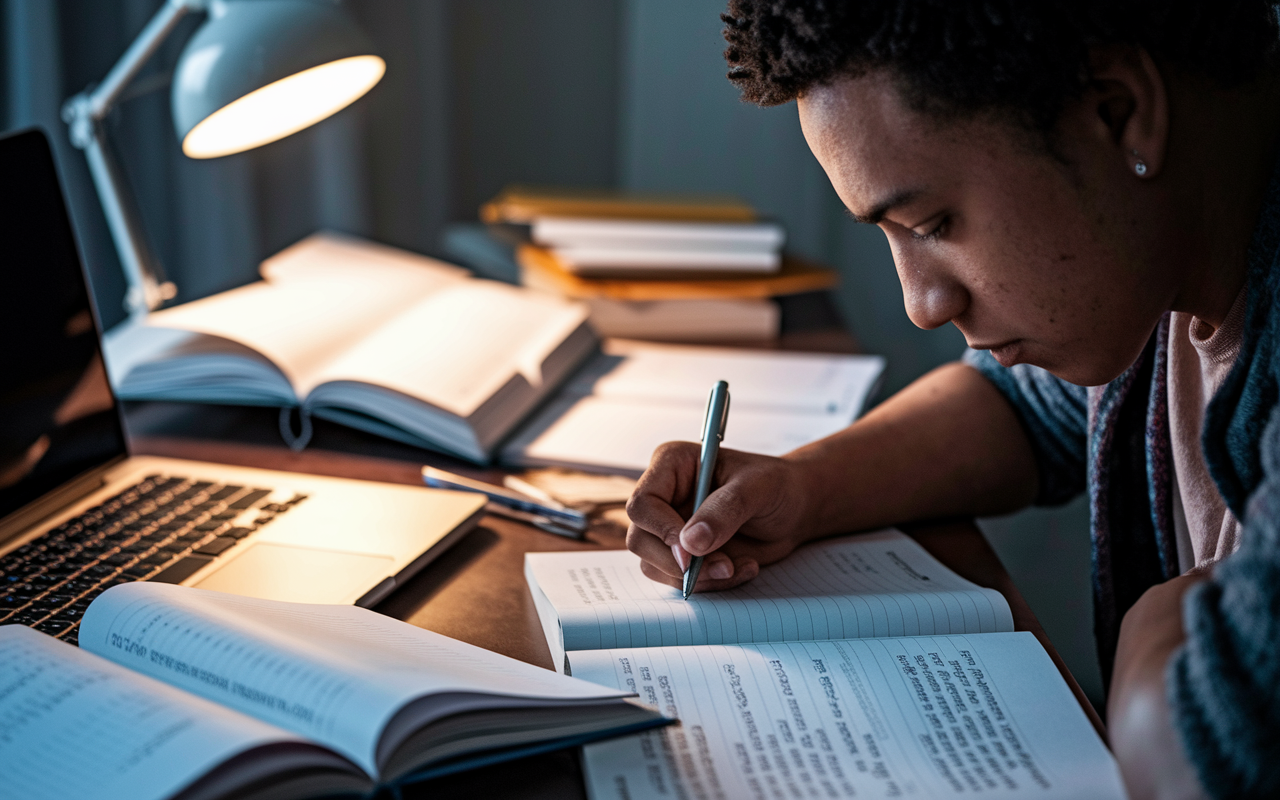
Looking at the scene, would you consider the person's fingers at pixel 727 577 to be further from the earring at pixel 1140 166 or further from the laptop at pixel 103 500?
the earring at pixel 1140 166

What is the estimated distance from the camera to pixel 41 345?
2.87 ft

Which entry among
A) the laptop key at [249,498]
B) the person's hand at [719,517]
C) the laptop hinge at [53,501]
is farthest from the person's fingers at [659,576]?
the laptop hinge at [53,501]

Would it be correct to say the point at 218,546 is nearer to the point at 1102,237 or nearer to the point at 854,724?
the point at 854,724

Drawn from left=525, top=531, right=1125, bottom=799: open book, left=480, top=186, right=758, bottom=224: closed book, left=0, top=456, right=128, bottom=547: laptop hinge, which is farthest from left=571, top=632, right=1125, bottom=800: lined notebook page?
left=480, top=186, right=758, bottom=224: closed book

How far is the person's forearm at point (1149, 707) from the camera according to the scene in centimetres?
49

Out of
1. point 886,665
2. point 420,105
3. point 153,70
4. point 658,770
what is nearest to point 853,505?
point 886,665

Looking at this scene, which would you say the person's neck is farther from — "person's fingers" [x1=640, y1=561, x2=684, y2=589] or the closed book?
the closed book

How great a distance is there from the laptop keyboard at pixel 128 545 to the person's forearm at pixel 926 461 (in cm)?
45

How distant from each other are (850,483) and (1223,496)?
0.91ft

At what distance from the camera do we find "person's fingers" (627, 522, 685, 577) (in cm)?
74

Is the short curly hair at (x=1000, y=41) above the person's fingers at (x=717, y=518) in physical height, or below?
above

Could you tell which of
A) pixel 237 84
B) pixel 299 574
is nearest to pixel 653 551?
pixel 299 574

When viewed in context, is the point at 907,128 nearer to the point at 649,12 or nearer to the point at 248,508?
the point at 248,508

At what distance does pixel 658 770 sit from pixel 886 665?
0.18 m
